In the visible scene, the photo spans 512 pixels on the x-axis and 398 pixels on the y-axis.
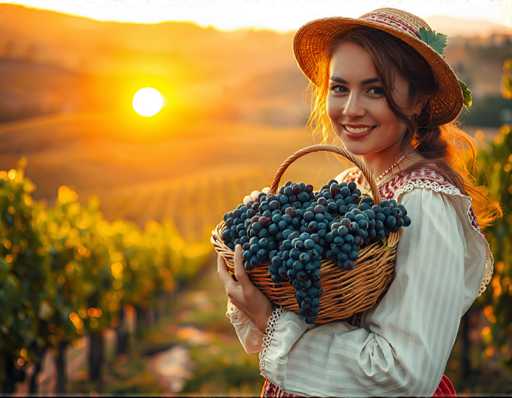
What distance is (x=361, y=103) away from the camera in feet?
5.55

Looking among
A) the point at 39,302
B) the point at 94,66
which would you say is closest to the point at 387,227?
the point at 39,302

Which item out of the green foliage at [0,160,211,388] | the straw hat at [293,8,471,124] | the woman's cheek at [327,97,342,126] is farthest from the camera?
the green foliage at [0,160,211,388]

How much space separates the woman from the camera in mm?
1479

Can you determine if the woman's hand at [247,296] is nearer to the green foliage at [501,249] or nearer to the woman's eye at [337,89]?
the woman's eye at [337,89]

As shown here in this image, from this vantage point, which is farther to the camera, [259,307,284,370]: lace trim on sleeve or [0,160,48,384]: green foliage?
[0,160,48,384]: green foliage

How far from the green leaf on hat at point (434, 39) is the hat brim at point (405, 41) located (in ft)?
0.15

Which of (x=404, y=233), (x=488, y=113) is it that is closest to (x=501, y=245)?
(x=404, y=233)

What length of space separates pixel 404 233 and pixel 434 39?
0.59m

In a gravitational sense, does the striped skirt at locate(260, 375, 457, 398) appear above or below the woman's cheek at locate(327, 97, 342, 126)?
below

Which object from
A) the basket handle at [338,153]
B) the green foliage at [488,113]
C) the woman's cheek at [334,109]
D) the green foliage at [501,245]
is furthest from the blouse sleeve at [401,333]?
the green foliage at [488,113]

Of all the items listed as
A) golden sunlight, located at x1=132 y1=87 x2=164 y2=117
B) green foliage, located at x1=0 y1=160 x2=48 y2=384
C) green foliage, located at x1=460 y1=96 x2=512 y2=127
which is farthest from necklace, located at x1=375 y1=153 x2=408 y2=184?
golden sunlight, located at x1=132 y1=87 x2=164 y2=117

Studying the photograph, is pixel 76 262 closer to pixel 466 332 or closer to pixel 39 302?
pixel 39 302

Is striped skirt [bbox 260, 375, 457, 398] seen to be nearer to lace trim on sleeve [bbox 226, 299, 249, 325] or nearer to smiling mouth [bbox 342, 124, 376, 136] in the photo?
lace trim on sleeve [bbox 226, 299, 249, 325]

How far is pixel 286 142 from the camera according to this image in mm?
35625
